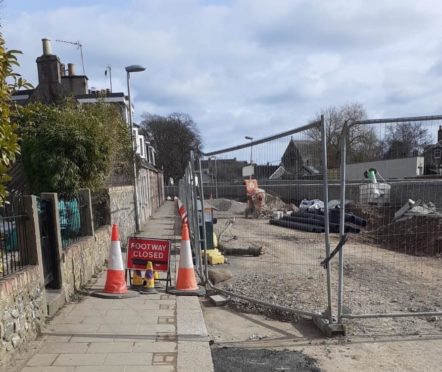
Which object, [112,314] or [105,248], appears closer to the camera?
[112,314]

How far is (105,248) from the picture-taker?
34.1ft

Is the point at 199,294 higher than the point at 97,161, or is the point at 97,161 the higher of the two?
the point at 97,161

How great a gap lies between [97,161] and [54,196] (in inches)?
186

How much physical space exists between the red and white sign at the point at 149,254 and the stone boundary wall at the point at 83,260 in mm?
→ 858

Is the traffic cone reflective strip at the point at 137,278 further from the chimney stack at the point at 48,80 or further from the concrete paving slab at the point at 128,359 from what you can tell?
the chimney stack at the point at 48,80

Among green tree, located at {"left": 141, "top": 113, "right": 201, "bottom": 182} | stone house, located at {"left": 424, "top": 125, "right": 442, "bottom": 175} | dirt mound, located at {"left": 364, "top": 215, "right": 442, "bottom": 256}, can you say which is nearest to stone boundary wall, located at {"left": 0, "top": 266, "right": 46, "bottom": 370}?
stone house, located at {"left": 424, "top": 125, "right": 442, "bottom": 175}

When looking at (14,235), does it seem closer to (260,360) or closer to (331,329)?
(260,360)

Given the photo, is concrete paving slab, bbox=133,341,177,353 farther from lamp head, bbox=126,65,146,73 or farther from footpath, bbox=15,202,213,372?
lamp head, bbox=126,65,146,73

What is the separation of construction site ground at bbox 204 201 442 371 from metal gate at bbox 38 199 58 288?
2.36m

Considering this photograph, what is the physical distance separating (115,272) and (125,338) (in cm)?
215

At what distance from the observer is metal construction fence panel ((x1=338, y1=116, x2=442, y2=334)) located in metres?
5.81

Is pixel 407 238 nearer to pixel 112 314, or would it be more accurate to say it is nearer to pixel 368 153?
pixel 368 153

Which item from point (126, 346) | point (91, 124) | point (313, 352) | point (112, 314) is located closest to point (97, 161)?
point (91, 124)

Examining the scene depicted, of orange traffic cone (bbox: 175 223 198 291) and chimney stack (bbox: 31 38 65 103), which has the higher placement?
chimney stack (bbox: 31 38 65 103)
